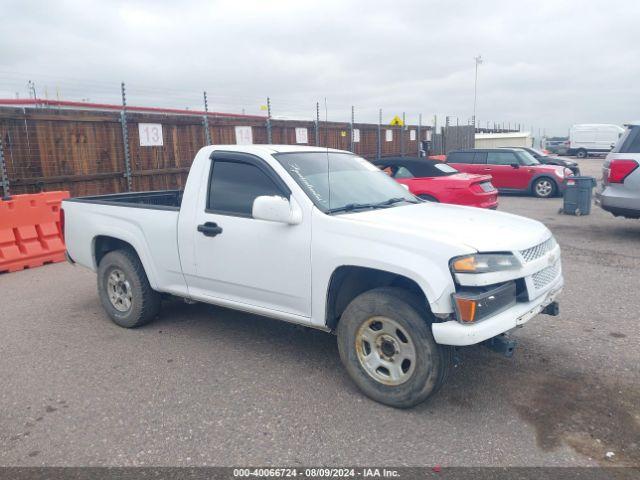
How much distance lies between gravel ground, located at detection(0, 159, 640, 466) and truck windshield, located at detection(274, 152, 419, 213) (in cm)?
132

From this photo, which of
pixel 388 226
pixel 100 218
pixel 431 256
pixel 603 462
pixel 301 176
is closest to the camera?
pixel 603 462

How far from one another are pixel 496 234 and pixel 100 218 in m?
3.85

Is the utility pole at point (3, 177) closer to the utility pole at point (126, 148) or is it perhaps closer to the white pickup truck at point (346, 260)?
the utility pole at point (126, 148)

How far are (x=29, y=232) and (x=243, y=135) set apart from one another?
722cm

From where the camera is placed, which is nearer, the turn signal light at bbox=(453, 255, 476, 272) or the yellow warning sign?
the turn signal light at bbox=(453, 255, 476, 272)

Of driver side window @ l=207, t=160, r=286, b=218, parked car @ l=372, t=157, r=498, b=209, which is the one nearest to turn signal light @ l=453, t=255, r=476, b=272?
driver side window @ l=207, t=160, r=286, b=218

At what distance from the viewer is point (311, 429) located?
3.40m

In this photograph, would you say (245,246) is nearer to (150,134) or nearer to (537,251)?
(537,251)

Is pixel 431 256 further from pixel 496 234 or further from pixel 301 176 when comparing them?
pixel 301 176

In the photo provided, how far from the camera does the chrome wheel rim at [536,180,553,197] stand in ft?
53.8

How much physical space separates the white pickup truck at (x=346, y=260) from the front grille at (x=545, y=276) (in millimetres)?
17

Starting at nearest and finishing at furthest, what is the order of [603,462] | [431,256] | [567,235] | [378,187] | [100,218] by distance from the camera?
1. [603,462]
2. [431,256]
3. [378,187]
4. [100,218]
5. [567,235]

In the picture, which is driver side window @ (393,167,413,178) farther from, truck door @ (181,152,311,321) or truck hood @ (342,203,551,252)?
truck door @ (181,152,311,321)

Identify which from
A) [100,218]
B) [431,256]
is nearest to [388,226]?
[431,256]
